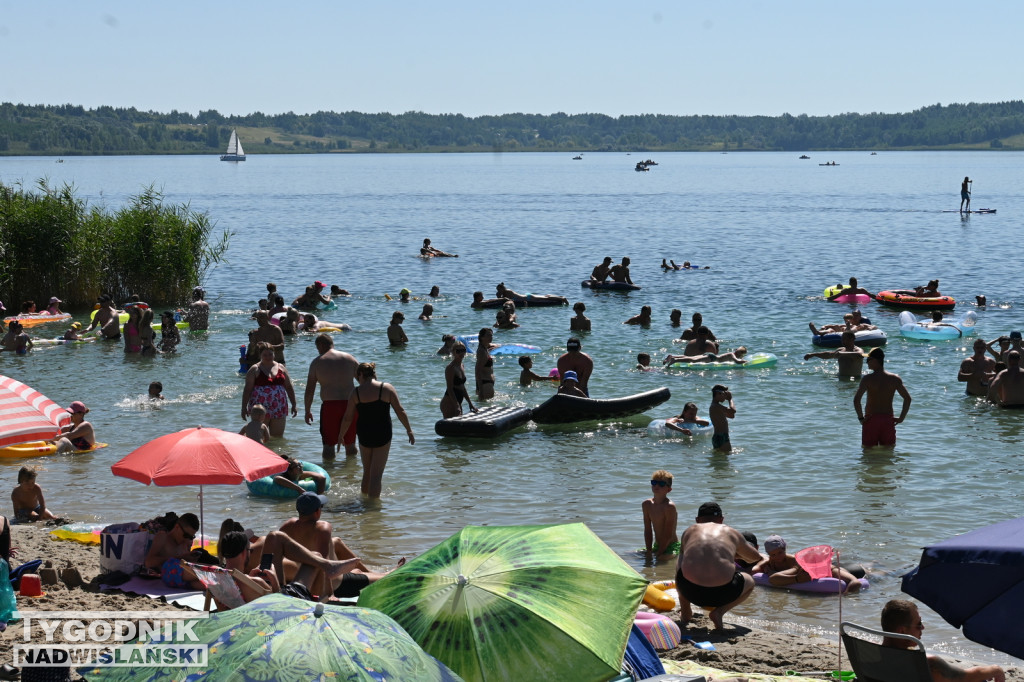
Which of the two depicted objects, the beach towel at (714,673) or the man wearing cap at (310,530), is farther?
the man wearing cap at (310,530)

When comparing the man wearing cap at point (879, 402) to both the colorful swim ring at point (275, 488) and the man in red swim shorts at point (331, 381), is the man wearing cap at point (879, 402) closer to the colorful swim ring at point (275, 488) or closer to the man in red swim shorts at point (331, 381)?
the man in red swim shorts at point (331, 381)

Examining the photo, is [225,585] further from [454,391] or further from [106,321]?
[106,321]

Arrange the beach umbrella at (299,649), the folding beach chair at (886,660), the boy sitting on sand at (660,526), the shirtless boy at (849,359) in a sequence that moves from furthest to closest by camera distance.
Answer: the shirtless boy at (849,359)
the boy sitting on sand at (660,526)
the folding beach chair at (886,660)
the beach umbrella at (299,649)

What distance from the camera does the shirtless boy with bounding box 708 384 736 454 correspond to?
561 inches

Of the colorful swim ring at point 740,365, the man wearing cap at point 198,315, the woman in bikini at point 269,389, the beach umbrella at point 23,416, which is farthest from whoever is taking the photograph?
the man wearing cap at point 198,315

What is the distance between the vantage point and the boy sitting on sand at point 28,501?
1127 cm

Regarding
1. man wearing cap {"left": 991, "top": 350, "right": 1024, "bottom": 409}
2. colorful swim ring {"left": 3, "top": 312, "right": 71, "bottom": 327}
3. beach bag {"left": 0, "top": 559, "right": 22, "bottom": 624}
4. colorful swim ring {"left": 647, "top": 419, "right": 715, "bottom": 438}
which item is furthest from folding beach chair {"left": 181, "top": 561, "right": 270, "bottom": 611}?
colorful swim ring {"left": 3, "top": 312, "right": 71, "bottom": 327}

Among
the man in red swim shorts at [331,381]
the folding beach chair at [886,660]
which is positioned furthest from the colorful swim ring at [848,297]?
the folding beach chair at [886,660]

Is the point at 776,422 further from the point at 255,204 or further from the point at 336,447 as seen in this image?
the point at 255,204

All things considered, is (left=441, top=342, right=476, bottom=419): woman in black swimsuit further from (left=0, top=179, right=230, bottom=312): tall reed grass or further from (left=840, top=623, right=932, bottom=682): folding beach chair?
(left=0, top=179, right=230, bottom=312): tall reed grass

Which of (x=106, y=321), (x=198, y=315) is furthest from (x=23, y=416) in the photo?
(x=198, y=315)

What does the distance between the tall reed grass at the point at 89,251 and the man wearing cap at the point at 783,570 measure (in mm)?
19626

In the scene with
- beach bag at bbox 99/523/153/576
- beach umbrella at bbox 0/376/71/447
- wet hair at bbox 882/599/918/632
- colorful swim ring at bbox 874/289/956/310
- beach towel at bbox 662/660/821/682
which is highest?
beach umbrella at bbox 0/376/71/447

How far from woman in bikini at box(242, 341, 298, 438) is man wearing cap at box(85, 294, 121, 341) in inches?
386
